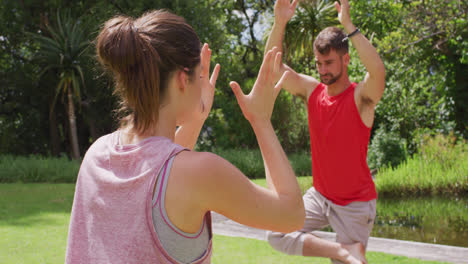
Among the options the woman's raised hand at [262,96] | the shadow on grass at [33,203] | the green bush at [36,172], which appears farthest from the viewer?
the green bush at [36,172]

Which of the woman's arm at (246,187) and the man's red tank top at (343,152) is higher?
the woman's arm at (246,187)

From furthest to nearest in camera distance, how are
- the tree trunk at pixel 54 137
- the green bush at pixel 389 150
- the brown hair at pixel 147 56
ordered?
the tree trunk at pixel 54 137
the green bush at pixel 389 150
the brown hair at pixel 147 56

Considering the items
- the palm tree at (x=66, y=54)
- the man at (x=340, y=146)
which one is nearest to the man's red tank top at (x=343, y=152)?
the man at (x=340, y=146)

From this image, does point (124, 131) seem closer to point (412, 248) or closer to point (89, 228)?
point (89, 228)

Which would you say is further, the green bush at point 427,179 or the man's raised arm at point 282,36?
the green bush at point 427,179

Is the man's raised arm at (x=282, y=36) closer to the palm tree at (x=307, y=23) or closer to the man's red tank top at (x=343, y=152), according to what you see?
the man's red tank top at (x=343, y=152)

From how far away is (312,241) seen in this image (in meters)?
3.40

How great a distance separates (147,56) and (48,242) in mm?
5087

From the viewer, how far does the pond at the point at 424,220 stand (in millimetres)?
6043

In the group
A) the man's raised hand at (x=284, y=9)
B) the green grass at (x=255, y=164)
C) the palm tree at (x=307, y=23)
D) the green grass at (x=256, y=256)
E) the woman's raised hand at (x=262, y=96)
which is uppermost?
the palm tree at (x=307, y=23)

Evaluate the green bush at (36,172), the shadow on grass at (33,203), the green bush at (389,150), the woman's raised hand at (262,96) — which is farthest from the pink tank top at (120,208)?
the green bush at (36,172)

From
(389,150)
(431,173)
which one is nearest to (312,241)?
(431,173)

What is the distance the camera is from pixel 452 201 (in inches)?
340

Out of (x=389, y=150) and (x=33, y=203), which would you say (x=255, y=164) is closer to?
(x=389, y=150)
